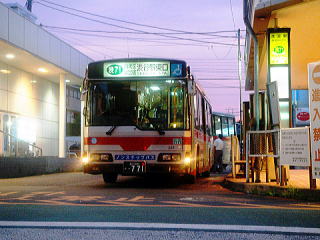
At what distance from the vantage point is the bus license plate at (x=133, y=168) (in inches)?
506

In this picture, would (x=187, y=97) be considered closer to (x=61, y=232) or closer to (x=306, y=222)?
(x=306, y=222)

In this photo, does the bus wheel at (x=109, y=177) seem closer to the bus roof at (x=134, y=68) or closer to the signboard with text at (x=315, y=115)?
the bus roof at (x=134, y=68)

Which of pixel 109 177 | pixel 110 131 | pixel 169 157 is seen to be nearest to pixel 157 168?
pixel 169 157

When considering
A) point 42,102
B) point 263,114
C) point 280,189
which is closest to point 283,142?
point 280,189

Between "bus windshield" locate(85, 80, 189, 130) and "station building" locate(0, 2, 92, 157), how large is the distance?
9.70m

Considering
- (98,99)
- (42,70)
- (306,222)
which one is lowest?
(306,222)

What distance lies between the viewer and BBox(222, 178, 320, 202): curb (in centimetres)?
1033

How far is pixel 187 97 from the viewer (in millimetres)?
13125

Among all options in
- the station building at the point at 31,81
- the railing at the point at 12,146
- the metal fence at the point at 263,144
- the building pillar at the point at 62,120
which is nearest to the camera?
the metal fence at the point at 263,144

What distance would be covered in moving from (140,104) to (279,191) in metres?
4.22

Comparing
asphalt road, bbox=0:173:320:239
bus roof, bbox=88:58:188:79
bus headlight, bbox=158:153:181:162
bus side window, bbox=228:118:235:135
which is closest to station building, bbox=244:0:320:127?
bus headlight, bbox=158:153:181:162

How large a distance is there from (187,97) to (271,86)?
7.54 feet

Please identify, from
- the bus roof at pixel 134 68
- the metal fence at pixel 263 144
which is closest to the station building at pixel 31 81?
the bus roof at pixel 134 68

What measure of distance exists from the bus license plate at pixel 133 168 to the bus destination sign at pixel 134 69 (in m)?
2.32
